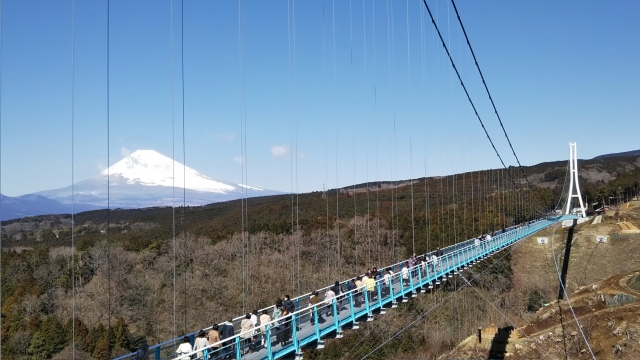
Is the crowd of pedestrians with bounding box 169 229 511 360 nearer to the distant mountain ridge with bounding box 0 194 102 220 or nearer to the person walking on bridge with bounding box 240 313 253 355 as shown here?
the person walking on bridge with bounding box 240 313 253 355

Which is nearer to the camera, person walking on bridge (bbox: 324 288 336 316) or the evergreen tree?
person walking on bridge (bbox: 324 288 336 316)

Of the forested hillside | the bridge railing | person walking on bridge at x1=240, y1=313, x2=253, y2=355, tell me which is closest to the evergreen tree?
the forested hillside

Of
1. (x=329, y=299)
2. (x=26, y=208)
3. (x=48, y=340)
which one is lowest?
(x=48, y=340)

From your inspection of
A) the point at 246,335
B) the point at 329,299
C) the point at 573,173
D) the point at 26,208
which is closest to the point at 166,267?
the point at 329,299

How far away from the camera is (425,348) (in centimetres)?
3972

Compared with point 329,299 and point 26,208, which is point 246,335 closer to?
point 329,299

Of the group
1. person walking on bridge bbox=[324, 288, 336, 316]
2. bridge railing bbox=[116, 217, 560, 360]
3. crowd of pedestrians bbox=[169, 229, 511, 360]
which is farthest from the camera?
person walking on bridge bbox=[324, 288, 336, 316]

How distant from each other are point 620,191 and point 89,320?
3560 inches

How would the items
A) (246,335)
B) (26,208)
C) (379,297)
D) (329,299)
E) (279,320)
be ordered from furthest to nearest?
(26,208), (379,297), (329,299), (279,320), (246,335)

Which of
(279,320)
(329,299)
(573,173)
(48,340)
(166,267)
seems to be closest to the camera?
(279,320)

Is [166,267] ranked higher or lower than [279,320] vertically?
lower

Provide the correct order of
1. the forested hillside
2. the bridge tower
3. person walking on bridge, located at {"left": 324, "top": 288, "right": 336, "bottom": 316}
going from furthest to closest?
the bridge tower, the forested hillside, person walking on bridge, located at {"left": 324, "top": 288, "right": 336, "bottom": 316}

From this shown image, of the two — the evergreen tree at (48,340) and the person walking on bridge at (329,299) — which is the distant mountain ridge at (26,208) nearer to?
the evergreen tree at (48,340)

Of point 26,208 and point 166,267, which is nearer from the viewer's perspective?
point 166,267
